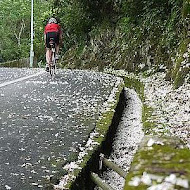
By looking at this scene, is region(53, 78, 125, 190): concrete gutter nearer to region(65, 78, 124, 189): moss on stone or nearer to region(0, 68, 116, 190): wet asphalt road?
region(65, 78, 124, 189): moss on stone

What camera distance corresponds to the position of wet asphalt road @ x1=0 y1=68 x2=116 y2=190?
380 cm

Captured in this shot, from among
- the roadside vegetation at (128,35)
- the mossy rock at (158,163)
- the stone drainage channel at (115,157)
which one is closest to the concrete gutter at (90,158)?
the stone drainage channel at (115,157)

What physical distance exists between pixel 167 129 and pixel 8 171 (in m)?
2.63

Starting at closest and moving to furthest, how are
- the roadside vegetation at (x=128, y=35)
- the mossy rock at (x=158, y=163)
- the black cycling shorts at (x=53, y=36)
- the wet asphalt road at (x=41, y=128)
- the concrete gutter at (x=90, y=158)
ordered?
the mossy rock at (x=158, y=163) < the concrete gutter at (x=90, y=158) < the wet asphalt road at (x=41, y=128) < the roadside vegetation at (x=128, y=35) < the black cycling shorts at (x=53, y=36)

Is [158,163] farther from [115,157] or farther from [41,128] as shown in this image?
[41,128]

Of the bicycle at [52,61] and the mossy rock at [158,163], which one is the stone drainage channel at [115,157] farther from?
the bicycle at [52,61]

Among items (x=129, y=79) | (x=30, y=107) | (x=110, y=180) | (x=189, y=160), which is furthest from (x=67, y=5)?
(x=189, y=160)

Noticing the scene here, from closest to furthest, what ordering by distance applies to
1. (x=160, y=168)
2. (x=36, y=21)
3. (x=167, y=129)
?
1. (x=160, y=168)
2. (x=167, y=129)
3. (x=36, y=21)

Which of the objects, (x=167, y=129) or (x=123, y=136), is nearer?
(x=167, y=129)

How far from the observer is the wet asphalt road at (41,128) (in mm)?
3801

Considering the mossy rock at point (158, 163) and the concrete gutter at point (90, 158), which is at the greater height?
the mossy rock at point (158, 163)

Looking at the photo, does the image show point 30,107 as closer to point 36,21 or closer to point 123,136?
point 123,136

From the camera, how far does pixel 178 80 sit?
901 cm

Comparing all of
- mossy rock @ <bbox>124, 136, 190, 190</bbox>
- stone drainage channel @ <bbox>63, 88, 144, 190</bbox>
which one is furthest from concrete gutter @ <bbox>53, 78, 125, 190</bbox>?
mossy rock @ <bbox>124, 136, 190, 190</bbox>
